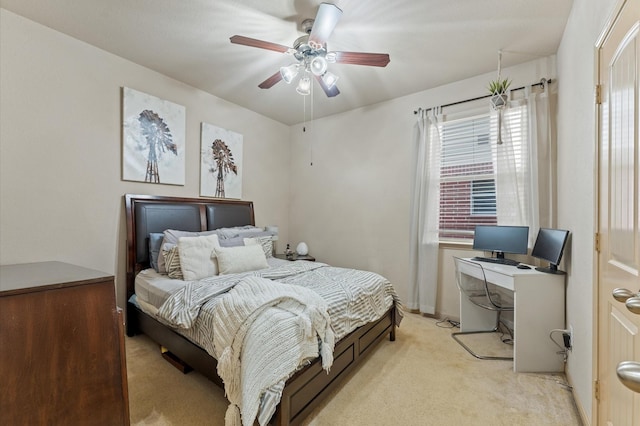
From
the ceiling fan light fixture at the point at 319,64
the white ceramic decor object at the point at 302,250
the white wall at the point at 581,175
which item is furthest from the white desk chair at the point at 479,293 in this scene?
the ceiling fan light fixture at the point at 319,64

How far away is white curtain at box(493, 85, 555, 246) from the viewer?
2611 millimetres

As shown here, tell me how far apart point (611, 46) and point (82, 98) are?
373cm

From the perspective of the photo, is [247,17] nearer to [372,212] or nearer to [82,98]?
[82,98]

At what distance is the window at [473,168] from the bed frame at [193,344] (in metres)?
1.44

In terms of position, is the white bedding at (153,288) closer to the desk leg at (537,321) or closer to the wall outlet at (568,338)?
the desk leg at (537,321)

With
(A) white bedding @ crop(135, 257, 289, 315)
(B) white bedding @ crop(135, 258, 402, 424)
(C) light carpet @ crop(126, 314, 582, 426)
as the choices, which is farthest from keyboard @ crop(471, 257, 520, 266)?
(A) white bedding @ crop(135, 257, 289, 315)

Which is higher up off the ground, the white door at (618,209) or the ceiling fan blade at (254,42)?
the ceiling fan blade at (254,42)

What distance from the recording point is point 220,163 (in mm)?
3658

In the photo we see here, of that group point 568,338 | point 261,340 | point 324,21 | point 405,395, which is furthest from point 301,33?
point 568,338

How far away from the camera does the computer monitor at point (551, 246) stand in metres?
2.08

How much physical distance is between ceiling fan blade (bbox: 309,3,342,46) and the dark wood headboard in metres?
2.28

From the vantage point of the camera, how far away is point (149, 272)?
2.64m

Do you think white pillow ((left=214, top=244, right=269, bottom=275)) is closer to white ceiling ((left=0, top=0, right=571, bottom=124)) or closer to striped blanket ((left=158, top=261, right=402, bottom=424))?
striped blanket ((left=158, top=261, right=402, bottom=424))

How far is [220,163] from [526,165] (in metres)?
3.51
